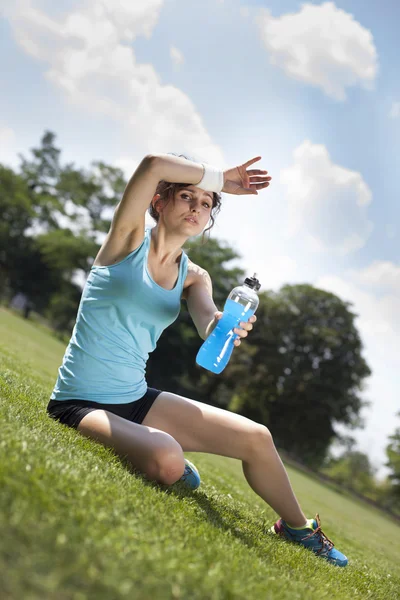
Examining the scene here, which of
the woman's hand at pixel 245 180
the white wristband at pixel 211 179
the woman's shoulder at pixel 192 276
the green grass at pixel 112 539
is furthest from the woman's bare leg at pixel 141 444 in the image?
the woman's hand at pixel 245 180

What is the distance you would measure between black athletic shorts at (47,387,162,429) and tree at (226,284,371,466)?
40.2 m

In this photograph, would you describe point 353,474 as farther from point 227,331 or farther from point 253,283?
point 253,283

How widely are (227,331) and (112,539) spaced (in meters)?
2.18

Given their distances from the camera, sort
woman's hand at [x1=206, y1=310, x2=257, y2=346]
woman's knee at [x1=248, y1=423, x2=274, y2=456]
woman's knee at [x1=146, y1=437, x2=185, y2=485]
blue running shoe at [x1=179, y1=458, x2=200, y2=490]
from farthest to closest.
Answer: blue running shoe at [x1=179, y1=458, x2=200, y2=490] → woman's knee at [x1=248, y1=423, x2=274, y2=456] → woman's hand at [x1=206, y1=310, x2=257, y2=346] → woman's knee at [x1=146, y1=437, x2=185, y2=485]

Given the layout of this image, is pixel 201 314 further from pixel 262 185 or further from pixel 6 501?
pixel 6 501

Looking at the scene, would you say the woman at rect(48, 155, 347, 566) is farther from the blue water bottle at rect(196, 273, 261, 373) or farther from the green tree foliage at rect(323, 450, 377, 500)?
the green tree foliage at rect(323, 450, 377, 500)

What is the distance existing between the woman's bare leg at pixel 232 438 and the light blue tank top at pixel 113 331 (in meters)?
0.34

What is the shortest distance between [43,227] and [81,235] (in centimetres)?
830

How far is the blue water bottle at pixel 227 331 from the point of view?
173 inches

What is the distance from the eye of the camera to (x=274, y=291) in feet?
159

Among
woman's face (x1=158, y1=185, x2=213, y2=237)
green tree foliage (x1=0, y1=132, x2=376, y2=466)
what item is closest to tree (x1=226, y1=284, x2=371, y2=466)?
green tree foliage (x1=0, y1=132, x2=376, y2=466)

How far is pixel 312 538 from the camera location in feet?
15.4

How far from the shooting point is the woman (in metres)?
4.21

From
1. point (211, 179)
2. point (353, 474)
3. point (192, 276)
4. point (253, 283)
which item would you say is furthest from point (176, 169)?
point (353, 474)
